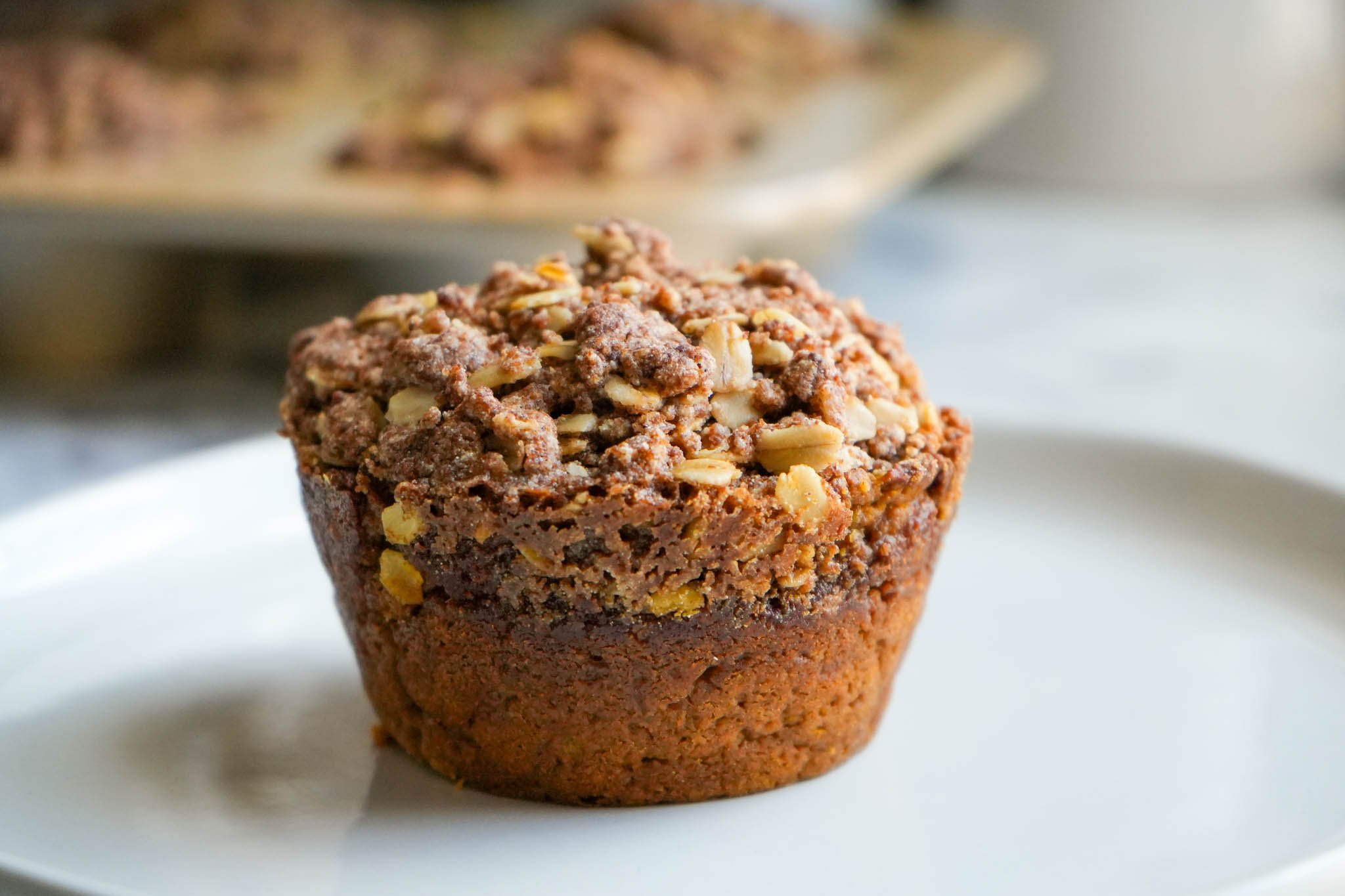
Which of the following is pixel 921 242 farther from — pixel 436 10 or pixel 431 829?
pixel 431 829

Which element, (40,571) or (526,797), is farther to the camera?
(40,571)

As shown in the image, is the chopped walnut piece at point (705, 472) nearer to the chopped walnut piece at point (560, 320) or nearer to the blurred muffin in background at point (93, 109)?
the chopped walnut piece at point (560, 320)

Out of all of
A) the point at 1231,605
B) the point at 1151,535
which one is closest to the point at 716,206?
the point at 1151,535

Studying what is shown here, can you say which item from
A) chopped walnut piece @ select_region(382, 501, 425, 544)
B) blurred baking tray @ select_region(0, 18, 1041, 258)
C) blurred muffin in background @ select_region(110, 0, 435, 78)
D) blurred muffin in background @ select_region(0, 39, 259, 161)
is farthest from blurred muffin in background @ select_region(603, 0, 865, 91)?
chopped walnut piece @ select_region(382, 501, 425, 544)

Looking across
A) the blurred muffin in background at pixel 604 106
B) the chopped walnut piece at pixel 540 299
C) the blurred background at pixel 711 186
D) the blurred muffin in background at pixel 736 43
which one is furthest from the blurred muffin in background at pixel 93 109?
the chopped walnut piece at pixel 540 299

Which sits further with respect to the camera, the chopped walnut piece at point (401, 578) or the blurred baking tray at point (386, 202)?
the blurred baking tray at point (386, 202)

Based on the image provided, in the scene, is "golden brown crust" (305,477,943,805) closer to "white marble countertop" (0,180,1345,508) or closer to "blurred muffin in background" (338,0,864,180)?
"white marble countertop" (0,180,1345,508)
